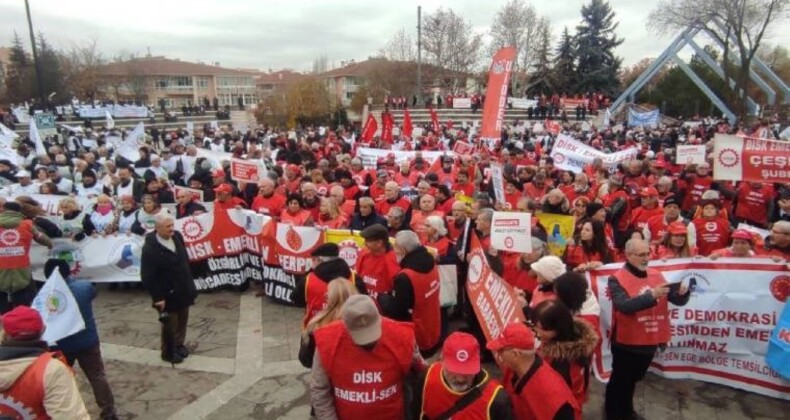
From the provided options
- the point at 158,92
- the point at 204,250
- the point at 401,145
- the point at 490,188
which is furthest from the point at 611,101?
the point at 158,92

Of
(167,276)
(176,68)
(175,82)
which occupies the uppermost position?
(176,68)

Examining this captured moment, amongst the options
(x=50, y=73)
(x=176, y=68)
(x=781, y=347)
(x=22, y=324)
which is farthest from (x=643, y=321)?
(x=176, y=68)

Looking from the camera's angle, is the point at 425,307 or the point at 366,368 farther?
the point at 425,307

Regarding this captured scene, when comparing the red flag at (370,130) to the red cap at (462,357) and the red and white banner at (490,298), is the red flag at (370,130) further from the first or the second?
the red cap at (462,357)

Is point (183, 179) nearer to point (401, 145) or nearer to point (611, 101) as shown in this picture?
point (401, 145)

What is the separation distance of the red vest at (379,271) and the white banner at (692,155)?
7745mm

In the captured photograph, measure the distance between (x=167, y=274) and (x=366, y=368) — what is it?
11.3 ft

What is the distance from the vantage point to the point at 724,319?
4977mm

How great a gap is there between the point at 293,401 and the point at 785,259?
15.9ft

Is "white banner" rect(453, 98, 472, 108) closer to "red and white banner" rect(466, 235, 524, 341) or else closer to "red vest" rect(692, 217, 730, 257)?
"red vest" rect(692, 217, 730, 257)

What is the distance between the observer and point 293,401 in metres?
5.09

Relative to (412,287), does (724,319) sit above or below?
below

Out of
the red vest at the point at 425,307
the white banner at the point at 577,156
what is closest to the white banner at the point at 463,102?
the white banner at the point at 577,156

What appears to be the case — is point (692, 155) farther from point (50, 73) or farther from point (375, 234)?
point (50, 73)
